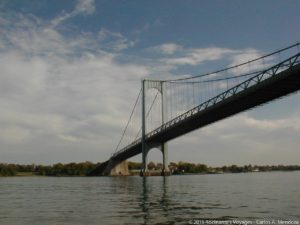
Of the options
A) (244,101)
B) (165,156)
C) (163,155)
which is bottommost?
(165,156)

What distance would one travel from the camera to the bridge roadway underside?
44.6 metres

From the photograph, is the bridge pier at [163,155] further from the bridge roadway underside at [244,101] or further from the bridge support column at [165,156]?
the bridge roadway underside at [244,101]

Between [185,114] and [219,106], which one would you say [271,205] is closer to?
[219,106]

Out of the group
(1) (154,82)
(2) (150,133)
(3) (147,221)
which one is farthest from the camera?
(1) (154,82)

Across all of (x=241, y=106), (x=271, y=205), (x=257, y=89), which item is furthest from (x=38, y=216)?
(x=241, y=106)

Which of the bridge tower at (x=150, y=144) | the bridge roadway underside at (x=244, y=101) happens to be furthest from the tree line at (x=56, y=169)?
the bridge roadway underside at (x=244, y=101)

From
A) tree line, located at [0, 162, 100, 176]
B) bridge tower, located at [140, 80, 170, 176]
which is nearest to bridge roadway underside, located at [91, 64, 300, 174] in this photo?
bridge tower, located at [140, 80, 170, 176]

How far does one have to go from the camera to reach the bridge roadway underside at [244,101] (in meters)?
44.6

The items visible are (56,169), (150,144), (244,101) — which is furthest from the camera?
(56,169)

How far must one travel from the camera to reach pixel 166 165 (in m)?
90.4

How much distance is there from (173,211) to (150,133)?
2599 inches

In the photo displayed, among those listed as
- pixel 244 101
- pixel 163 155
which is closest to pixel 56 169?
pixel 163 155

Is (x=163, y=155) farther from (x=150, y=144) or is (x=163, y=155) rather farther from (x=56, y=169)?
(x=56, y=169)

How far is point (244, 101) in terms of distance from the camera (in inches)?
2096
